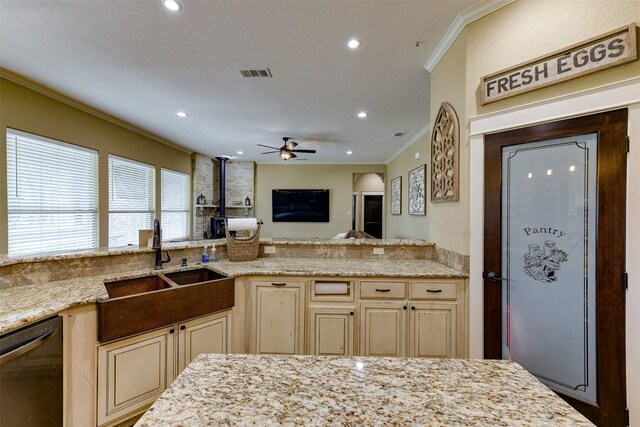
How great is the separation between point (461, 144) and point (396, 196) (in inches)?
175

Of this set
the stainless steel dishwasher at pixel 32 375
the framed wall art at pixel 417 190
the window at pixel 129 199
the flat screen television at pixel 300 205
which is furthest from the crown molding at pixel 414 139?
the window at pixel 129 199

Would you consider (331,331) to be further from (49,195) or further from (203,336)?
(49,195)

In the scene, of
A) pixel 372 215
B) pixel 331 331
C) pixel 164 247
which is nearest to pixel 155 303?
pixel 164 247

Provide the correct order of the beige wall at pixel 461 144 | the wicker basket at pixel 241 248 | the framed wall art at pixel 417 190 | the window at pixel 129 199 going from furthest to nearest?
the framed wall art at pixel 417 190 → the window at pixel 129 199 → the wicker basket at pixel 241 248 → the beige wall at pixel 461 144

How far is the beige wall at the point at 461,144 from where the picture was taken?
217 centimetres

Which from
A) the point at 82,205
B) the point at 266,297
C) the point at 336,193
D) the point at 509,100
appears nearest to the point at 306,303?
the point at 266,297

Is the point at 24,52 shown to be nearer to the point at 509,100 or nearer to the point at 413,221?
the point at 509,100

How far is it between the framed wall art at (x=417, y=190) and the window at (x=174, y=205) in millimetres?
4899

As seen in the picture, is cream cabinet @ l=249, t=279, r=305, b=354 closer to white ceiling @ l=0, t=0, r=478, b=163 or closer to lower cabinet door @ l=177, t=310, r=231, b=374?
lower cabinet door @ l=177, t=310, r=231, b=374

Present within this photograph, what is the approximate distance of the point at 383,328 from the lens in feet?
7.39

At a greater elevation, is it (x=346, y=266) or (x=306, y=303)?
(x=346, y=266)

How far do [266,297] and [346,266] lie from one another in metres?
0.76

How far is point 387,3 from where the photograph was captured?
1905 mm

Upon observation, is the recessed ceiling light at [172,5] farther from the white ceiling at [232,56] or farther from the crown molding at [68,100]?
the crown molding at [68,100]
